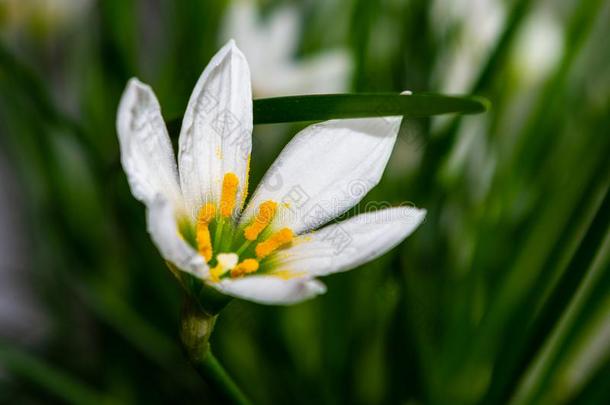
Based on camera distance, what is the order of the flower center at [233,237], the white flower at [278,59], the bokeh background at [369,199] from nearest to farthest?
the flower center at [233,237] < the bokeh background at [369,199] < the white flower at [278,59]

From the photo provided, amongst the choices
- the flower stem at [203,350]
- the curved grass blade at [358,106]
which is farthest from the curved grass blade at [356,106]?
the flower stem at [203,350]

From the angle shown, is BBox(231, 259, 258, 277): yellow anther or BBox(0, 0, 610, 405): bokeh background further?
BBox(0, 0, 610, 405): bokeh background

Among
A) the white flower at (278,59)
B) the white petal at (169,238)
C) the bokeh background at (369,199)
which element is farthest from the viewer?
the white flower at (278,59)

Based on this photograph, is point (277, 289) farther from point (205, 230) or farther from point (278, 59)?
point (278, 59)

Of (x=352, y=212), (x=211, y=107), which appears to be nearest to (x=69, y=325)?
(x=352, y=212)

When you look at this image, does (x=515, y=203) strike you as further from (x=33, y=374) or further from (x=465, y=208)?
(x=33, y=374)

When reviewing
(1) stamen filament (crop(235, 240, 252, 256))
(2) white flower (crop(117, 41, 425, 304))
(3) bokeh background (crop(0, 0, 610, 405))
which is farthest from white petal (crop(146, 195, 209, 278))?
(3) bokeh background (crop(0, 0, 610, 405))

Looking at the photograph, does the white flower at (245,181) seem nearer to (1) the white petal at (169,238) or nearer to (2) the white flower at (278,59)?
(1) the white petal at (169,238)

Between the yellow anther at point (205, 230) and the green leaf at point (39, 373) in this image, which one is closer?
the yellow anther at point (205, 230)

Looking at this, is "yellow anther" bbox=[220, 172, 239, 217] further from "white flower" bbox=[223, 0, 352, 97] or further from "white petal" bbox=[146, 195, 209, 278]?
"white flower" bbox=[223, 0, 352, 97]
